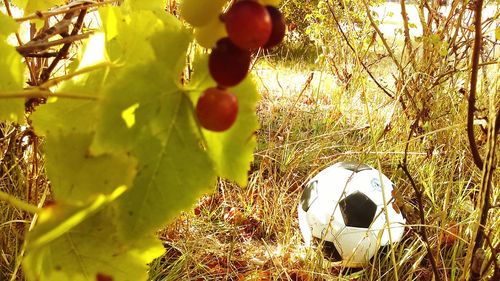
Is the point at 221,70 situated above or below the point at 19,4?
below

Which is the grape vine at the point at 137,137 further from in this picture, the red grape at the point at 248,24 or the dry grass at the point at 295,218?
the dry grass at the point at 295,218

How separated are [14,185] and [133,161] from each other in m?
1.44

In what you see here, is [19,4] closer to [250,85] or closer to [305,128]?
[250,85]

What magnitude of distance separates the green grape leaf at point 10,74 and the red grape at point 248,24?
0.60 feet

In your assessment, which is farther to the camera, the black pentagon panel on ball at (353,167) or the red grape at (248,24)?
the black pentagon panel on ball at (353,167)

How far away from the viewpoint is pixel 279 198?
2072 mm

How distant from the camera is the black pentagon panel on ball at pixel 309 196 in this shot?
6.03ft

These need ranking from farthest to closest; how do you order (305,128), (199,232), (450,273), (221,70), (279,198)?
(305,128) → (279,198) → (199,232) → (450,273) → (221,70)

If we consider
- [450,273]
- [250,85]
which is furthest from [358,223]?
[250,85]

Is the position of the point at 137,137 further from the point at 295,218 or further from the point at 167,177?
the point at 295,218

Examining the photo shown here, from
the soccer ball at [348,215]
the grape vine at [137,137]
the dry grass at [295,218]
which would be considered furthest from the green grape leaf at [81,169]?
the soccer ball at [348,215]

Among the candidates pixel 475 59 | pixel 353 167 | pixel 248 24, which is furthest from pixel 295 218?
pixel 248 24

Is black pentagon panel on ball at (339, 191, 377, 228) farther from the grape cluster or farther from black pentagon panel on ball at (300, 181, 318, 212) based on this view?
the grape cluster

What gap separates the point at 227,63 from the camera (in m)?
0.29
